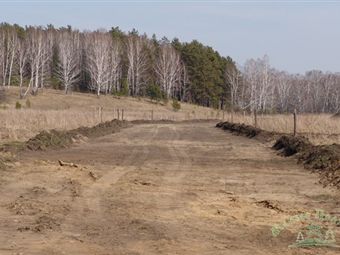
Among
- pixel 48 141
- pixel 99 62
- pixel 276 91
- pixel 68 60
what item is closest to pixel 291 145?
pixel 48 141

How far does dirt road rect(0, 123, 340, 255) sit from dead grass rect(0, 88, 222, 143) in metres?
10.8

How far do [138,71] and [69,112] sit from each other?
194 ft

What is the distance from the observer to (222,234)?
8281 mm

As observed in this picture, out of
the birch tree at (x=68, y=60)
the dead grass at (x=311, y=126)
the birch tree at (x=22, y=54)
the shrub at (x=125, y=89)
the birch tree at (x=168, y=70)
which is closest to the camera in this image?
the dead grass at (x=311, y=126)

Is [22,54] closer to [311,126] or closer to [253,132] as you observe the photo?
[253,132]

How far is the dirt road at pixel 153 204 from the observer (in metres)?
7.64

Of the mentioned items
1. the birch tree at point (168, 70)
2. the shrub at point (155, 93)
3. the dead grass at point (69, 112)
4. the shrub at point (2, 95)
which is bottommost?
the dead grass at point (69, 112)

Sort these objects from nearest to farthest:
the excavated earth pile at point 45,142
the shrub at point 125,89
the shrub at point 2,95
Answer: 1. the excavated earth pile at point 45,142
2. the shrub at point 2,95
3. the shrub at point 125,89

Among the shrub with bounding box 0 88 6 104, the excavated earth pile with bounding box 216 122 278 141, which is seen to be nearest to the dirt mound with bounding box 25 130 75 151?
the excavated earth pile with bounding box 216 122 278 141

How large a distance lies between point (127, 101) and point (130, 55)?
17749 millimetres

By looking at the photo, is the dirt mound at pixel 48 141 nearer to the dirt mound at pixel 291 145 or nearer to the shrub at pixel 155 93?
the dirt mound at pixel 291 145

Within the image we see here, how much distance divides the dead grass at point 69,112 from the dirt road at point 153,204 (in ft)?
35.3

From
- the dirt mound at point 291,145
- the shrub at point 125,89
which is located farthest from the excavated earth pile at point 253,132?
the shrub at point 125,89

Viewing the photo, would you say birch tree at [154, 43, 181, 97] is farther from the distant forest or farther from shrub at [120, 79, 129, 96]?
shrub at [120, 79, 129, 96]
